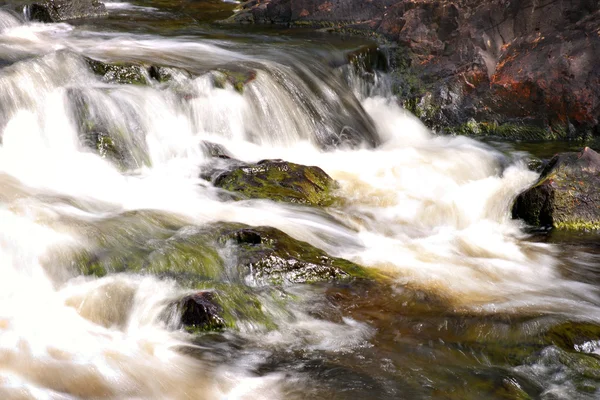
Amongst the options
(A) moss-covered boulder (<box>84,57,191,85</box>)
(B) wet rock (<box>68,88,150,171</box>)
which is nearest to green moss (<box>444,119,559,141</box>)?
(A) moss-covered boulder (<box>84,57,191,85</box>)

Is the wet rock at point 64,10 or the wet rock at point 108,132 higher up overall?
the wet rock at point 64,10

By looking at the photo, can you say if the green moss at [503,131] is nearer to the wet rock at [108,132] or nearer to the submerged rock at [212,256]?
the wet rock at [108,132]

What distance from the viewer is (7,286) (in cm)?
534

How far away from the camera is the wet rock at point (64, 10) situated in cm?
1167

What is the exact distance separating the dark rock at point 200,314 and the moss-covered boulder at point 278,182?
243 cm

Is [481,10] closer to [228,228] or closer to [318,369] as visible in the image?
[228,228]

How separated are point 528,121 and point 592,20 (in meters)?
1.60

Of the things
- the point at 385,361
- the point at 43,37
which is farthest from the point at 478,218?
the point at 43,37

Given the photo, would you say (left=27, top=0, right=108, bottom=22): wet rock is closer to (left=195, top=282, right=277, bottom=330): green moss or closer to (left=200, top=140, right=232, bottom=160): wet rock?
(left=200, top=140, right=232, bottom=160): wet rock

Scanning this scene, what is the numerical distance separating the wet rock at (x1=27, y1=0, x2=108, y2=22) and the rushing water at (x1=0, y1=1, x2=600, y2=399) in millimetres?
255

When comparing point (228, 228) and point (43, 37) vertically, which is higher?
point (43, 37)

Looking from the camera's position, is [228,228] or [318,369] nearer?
[318,369]

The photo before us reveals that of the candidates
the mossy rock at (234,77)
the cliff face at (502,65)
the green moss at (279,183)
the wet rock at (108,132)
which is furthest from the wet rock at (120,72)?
the cliff face at (502,65)

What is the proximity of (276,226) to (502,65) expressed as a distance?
5.50 meters
